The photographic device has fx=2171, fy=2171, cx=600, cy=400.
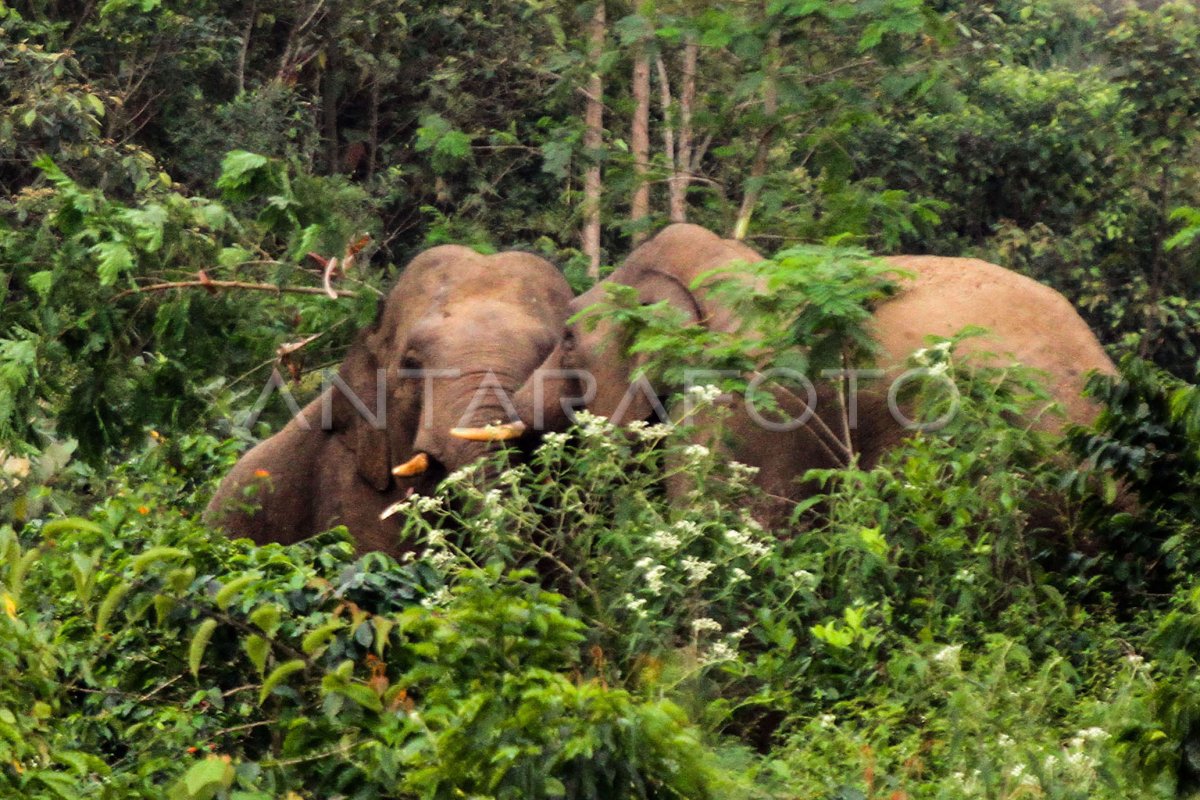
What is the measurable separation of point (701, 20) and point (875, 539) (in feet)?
11.4

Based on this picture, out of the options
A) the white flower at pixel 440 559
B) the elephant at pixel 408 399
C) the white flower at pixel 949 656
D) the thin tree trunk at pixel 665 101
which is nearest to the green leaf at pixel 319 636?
the white flower at pixel 440 559

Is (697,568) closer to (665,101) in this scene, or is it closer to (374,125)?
(665,101)

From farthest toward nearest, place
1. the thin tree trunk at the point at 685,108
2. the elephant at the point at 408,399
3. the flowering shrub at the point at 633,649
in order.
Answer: the thin tree trunk at the point at 685,108
the elephant at the point at 408,399
the flowering shrub at the point at 633,649

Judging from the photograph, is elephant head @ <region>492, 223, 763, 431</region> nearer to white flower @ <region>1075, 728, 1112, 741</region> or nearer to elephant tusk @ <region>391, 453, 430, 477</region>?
elephant tusk @ <region>391, 453, 430, 477</region>

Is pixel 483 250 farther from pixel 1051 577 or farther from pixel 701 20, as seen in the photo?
pixel 1051 577

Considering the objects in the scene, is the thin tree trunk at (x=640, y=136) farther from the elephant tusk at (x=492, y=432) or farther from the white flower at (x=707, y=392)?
the white flower at (x=707, y=392)

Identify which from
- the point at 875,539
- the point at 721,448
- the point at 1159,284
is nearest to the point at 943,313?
the point at 721,448

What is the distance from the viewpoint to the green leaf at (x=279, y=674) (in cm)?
433

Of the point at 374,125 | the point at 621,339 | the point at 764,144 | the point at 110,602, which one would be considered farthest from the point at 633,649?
the point at 374,125

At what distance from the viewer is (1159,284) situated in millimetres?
13406

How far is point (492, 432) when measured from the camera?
305 inches

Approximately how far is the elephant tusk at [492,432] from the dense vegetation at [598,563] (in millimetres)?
233

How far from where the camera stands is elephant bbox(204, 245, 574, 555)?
8.27m

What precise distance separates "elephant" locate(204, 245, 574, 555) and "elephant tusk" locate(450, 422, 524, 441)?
73 millimetres
